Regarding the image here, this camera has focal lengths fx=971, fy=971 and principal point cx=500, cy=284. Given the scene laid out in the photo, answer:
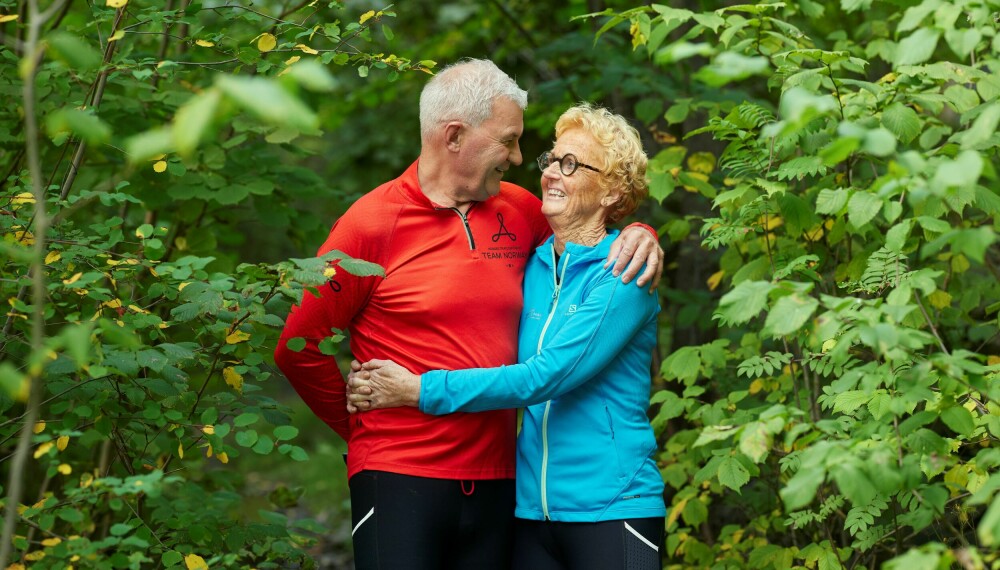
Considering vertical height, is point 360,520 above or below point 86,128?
below

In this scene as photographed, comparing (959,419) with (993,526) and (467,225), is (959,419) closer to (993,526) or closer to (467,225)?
(993,526)

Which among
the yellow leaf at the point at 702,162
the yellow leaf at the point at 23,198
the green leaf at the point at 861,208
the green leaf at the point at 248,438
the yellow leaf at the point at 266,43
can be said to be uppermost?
the yellow leaf at the point at 266,43

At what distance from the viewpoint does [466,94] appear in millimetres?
2885

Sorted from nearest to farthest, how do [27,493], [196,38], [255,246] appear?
1. [196,38]
2. [27,493]
3. [255,246]

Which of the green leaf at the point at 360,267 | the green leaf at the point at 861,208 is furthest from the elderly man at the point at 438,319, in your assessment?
the green leaf at the point at 861,208

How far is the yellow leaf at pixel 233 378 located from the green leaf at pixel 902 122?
6.79 feet

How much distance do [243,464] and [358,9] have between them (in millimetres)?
5334

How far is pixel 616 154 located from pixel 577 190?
0.16 meters

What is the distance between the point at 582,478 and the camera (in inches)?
106

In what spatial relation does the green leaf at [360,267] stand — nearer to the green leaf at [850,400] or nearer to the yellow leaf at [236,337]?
the yellow leaf at [236,337]

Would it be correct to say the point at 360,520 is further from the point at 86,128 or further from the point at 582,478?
the point at 86,128

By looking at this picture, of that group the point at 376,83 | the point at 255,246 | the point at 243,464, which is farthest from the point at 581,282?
the point at 255,246

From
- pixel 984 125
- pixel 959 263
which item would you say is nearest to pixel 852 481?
pixel 984 125

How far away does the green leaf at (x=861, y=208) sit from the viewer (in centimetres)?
234
